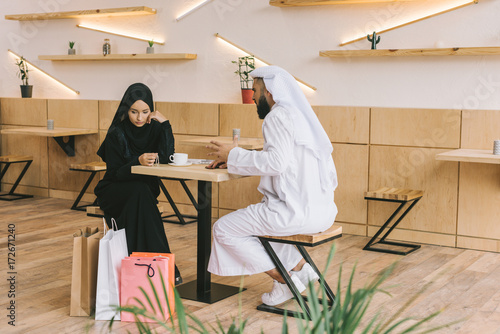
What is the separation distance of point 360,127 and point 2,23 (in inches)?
189

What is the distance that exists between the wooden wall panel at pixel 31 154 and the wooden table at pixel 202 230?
4091 millimetres

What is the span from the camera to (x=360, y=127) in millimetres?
→ 5215

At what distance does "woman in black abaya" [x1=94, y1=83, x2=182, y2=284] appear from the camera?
3.55 meters

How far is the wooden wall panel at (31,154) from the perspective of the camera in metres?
7.20

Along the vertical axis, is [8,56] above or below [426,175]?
above

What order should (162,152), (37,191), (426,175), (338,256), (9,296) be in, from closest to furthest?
(9,296) < (162,152) < (338,256) < (426,175) < (37,191)

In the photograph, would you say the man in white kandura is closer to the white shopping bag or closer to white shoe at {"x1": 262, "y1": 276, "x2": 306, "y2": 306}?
white shoe at {"x1": 262, "y1": 276, "x2": 306, "y2": 306}

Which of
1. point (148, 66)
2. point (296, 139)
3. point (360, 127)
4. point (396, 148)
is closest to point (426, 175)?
point (396, 148)

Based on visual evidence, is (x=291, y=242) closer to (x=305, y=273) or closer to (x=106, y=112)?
(x=305, y=273)

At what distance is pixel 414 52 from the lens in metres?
4.92

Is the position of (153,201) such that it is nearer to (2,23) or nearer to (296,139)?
(296,139)

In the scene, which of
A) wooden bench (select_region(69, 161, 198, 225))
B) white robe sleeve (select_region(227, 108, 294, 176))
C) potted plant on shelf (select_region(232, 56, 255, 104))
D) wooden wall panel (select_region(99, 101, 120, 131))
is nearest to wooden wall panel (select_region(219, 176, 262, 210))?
wooden bench (select_region(69, 161, 198, 225))

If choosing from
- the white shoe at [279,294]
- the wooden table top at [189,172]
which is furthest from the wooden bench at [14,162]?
the white shoe at [279,294]

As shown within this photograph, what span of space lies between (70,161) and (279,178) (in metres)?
4.41
